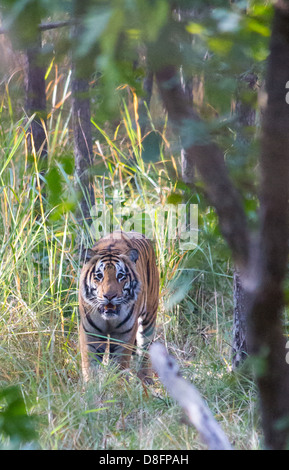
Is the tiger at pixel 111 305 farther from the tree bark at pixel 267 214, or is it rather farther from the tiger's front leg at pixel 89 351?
the tree bark at pixel 267 214

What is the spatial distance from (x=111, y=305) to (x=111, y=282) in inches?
5.5

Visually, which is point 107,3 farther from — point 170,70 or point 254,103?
point 254,103

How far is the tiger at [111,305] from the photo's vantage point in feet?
11.3

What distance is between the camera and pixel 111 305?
349 cm

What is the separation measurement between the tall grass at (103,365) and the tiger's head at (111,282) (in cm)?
23

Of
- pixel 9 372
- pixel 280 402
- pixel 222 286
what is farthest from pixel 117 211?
pixel 280 402

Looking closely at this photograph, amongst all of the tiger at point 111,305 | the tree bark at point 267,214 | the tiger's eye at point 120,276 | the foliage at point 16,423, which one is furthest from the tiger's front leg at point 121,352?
the tree bark at point 267,214

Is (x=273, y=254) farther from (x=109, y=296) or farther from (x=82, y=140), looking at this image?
(x=82, y=140)

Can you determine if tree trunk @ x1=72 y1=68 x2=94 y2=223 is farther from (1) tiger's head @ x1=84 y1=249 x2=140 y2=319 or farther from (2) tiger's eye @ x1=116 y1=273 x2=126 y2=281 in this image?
(2) tiger's eye @ x1=116 y1=273 x2=126 y2=281

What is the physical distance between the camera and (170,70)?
109 centimetres

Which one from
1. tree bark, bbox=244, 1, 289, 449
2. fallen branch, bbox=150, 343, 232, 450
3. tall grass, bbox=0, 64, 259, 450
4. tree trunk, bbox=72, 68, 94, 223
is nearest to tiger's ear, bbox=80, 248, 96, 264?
tall grass, bbox=0, 64, 259, 450

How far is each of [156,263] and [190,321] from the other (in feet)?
1.78

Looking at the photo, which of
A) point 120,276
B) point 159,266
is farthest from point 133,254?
point 159,266

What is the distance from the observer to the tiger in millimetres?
3441
